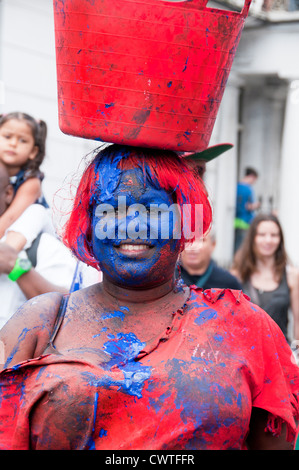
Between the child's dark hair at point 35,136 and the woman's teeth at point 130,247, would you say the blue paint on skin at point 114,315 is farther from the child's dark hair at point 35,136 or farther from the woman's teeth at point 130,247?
the child's dark hair at point 35,136

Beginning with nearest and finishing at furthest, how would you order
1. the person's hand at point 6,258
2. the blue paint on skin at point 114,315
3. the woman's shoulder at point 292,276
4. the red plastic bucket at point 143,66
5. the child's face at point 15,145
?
the red plastic bucket at point 143,66, the blue paint on skin at point 114,315, the person's hand at point 6,258, the child's face at point 15,145, the woman's shoulder at point 292,276

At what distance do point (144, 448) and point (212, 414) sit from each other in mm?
217

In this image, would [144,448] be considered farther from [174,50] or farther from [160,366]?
[174,50]

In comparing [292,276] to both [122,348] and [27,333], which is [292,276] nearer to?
[122,348]

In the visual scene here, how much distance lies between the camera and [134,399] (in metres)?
2.11

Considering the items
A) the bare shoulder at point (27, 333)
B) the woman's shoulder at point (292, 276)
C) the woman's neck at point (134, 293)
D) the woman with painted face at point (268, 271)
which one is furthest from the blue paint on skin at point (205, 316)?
the woman's shoulder at point (292, 276)

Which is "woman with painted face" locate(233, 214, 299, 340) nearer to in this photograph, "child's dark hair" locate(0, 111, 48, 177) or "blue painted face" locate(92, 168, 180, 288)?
"child's dark hair" locate(0, 111, 48, 177)

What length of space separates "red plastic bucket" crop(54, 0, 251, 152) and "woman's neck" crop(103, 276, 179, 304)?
1.49ft

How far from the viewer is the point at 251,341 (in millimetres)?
2293

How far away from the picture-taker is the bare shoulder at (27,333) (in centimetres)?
218

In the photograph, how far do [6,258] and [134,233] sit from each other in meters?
1.38

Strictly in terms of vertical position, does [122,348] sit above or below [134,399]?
above

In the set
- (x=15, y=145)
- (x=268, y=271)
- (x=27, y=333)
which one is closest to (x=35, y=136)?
(x=15, y=145)

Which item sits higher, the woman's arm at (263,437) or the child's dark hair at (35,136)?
the child's dark hair at (35,136)
